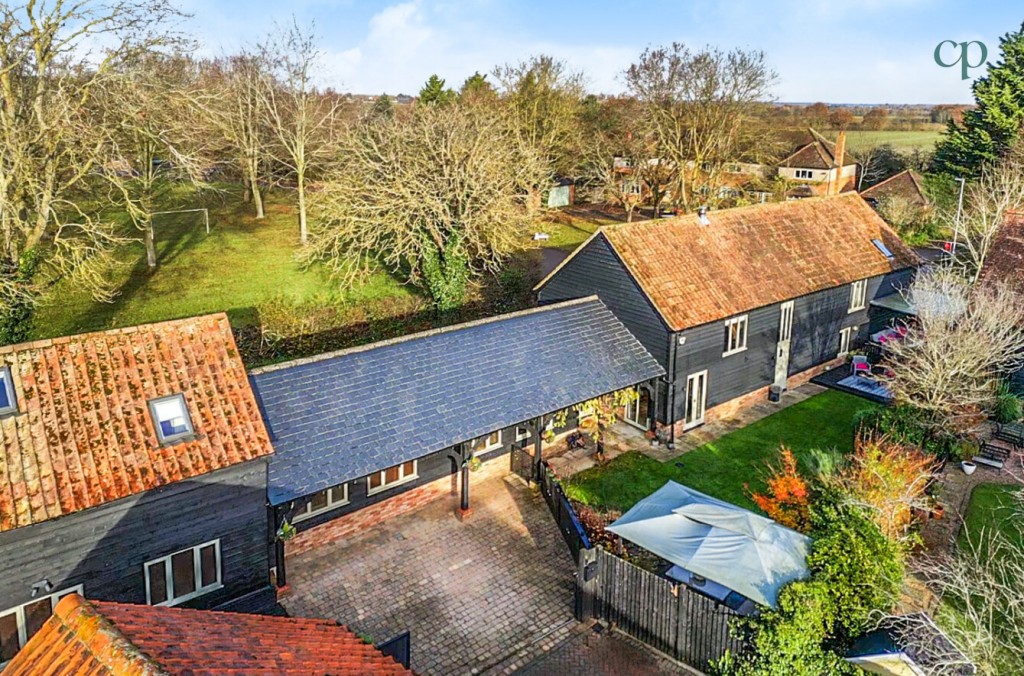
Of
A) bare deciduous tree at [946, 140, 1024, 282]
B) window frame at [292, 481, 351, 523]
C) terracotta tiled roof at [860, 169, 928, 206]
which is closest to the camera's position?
window frame at [292, 481, 351, 523]

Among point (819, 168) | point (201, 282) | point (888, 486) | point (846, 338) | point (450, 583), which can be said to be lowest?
point (450, 583)

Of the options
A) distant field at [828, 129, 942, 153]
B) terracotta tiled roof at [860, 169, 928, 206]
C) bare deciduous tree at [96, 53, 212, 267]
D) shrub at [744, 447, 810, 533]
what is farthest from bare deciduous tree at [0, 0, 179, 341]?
distant field at [828, 129, 942, 153]

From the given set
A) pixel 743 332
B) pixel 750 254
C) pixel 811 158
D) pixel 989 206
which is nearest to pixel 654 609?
pixel 743 332

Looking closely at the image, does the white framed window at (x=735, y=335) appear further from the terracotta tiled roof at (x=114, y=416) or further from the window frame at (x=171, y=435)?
A: the window frame at (x=171, y=435)

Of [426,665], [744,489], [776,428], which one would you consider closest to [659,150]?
[776,428]

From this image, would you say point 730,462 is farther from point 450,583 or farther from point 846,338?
point 846,338

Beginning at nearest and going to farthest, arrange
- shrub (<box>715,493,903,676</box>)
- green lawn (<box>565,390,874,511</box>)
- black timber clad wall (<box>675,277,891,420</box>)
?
1. shrub (<box>715,493,903,676</box>)
2. green lawn (<box>565,390,874,511</box>)
3. black timber clad wall (<box>675,277,891,420</box>)

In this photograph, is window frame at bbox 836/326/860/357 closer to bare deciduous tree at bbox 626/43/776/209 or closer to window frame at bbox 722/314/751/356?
window frame at bbox 722/314/751/356
